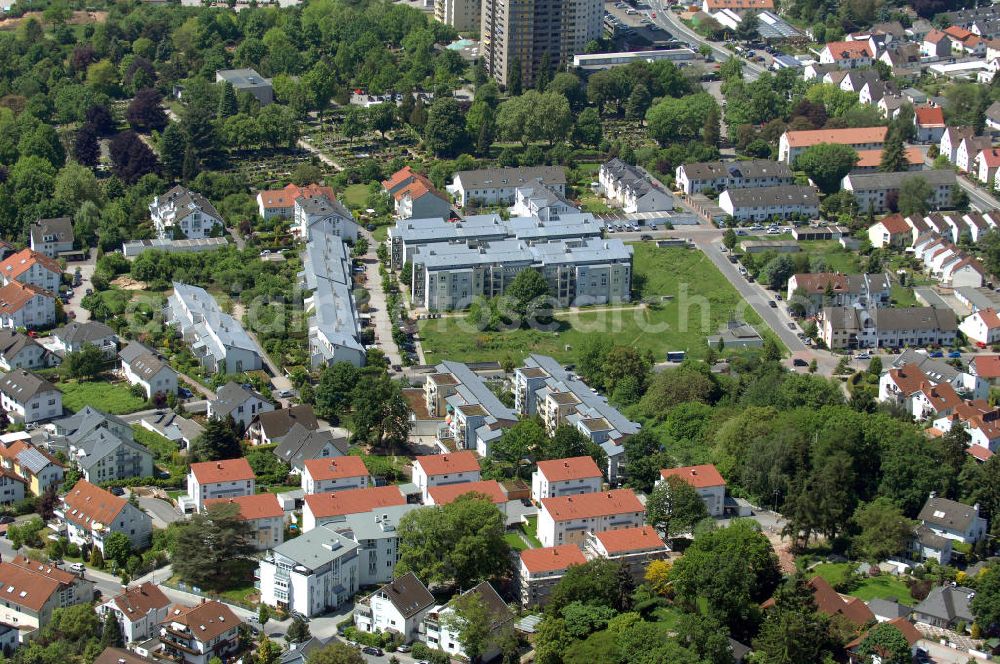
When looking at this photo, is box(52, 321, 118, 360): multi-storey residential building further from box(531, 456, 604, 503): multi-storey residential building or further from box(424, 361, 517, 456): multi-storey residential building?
box(531, 456, 604, 503): multi-storey residential building

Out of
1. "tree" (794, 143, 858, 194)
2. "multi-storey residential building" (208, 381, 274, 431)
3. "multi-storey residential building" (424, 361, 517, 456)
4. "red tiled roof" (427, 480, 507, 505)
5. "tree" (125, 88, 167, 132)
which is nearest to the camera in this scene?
"red tiled roof" (427, 480, 507, 505)

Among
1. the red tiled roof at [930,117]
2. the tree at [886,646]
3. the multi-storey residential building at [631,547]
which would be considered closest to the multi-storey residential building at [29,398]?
the multi-storey residential building at [631,547]

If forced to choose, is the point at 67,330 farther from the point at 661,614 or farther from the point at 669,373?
the point at 661,614

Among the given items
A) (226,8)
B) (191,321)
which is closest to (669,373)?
(191,321)

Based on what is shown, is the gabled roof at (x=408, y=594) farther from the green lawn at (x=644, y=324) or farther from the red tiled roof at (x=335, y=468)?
the green lawn at (x=644, y=324)

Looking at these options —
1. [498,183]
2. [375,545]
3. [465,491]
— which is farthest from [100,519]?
[498,183]

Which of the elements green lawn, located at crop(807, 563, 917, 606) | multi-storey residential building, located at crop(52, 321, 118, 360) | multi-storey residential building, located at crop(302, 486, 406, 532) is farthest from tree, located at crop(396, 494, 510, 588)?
multi-storey residential building, located at crop(52, 321, 118, 360)
